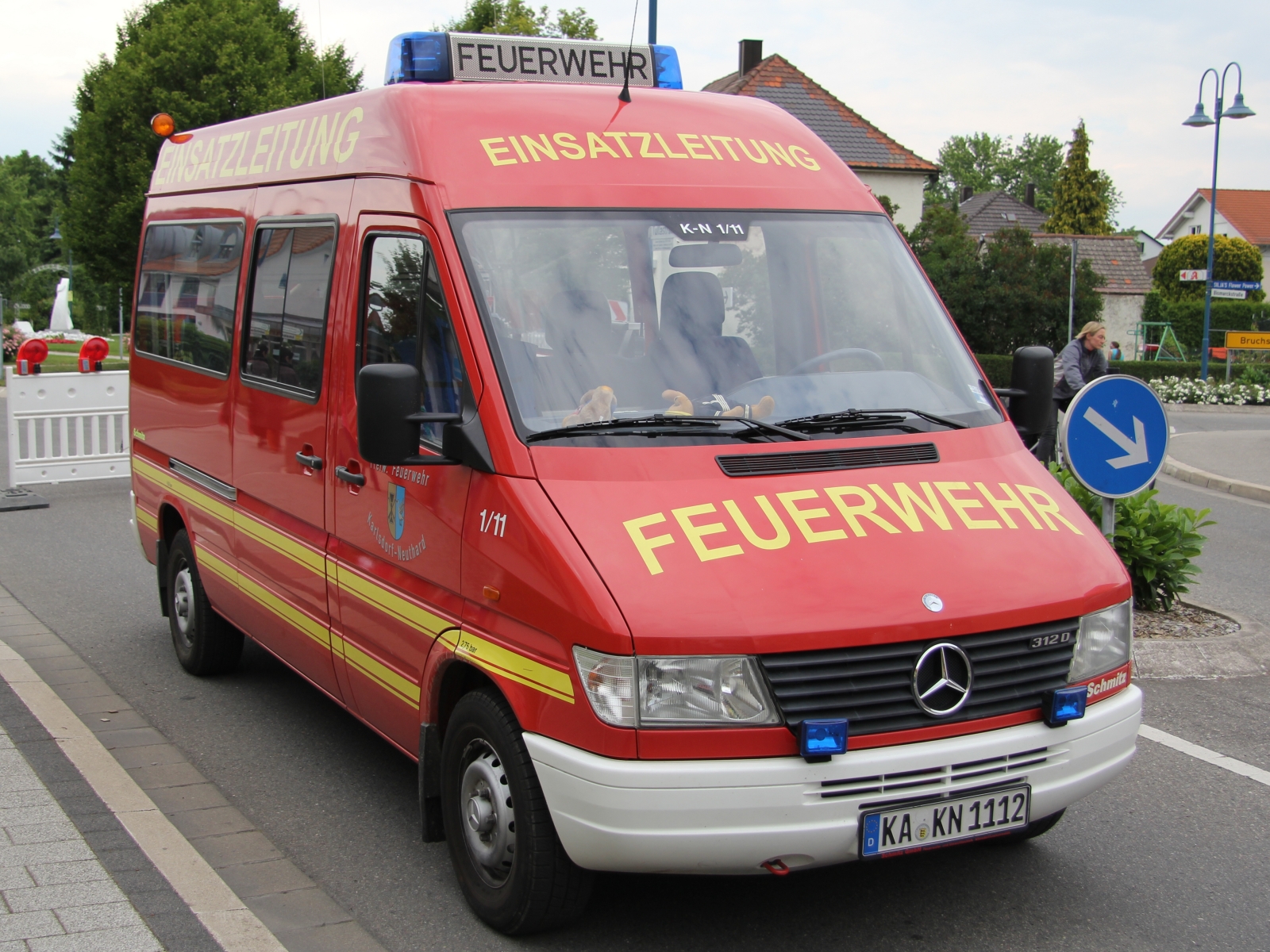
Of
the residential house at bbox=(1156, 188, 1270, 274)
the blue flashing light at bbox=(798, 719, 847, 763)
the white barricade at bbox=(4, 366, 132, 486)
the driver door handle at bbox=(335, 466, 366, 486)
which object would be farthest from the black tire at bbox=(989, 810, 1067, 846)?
the residential house at bbox=(1156, 188, 1270, 274)

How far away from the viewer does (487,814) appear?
403cm

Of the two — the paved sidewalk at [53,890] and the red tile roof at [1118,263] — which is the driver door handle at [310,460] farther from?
the red tile roof at [1118,263]

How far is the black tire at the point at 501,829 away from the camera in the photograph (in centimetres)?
378

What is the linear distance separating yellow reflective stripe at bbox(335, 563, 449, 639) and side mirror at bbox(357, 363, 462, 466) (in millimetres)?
604

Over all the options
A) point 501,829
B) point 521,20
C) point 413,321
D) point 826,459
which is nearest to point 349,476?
point 413,321

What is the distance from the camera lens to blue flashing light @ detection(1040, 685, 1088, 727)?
382 cm

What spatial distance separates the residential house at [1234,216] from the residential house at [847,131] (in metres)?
43.8

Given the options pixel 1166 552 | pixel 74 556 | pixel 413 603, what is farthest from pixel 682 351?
pixel 74 556

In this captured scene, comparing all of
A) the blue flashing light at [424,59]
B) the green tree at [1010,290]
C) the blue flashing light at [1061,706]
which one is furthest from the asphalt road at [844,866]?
the green tree at [1010,290]

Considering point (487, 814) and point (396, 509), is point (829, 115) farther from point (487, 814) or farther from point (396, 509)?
point (487, 814)

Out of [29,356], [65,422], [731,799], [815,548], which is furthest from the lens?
[65,422]

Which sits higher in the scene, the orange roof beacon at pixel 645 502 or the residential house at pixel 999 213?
the residential house at pixel 999 213

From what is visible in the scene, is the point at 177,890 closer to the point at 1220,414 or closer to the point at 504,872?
the point at 504,872

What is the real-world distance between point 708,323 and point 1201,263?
205 ft
